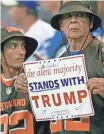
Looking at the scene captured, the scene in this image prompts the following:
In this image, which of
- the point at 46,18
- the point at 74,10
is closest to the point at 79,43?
the point at 74,10

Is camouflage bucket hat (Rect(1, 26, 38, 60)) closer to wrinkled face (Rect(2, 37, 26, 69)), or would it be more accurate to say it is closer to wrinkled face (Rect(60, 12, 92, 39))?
wrinkled face (Rect(2, 37, 26, 69))

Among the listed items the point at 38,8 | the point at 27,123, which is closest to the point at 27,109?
the point at 27,123

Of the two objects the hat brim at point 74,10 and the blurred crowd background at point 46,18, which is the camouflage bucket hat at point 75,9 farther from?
the blurred crowd background at point 46,18

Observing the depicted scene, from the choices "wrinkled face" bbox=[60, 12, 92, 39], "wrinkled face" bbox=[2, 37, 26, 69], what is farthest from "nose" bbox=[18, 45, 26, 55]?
"wrinkled face" bbox=[60, 12, 92, 39]

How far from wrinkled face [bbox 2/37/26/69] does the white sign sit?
519 mm

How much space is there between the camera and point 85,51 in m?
2.66

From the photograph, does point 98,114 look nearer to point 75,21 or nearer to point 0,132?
point 75,21

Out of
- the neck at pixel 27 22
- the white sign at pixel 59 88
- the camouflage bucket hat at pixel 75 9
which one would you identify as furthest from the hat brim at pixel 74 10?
the neck at pixel 27 22

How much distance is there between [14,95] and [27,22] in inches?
74.2

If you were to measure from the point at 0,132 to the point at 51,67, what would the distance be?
26.5 inches

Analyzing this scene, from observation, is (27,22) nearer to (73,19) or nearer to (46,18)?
(46,18)

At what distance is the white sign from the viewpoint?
102 inches

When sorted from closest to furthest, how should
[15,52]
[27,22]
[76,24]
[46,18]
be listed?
[76,24], [15,52], [46,18], [27,22]

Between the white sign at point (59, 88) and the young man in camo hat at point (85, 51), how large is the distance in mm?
41
